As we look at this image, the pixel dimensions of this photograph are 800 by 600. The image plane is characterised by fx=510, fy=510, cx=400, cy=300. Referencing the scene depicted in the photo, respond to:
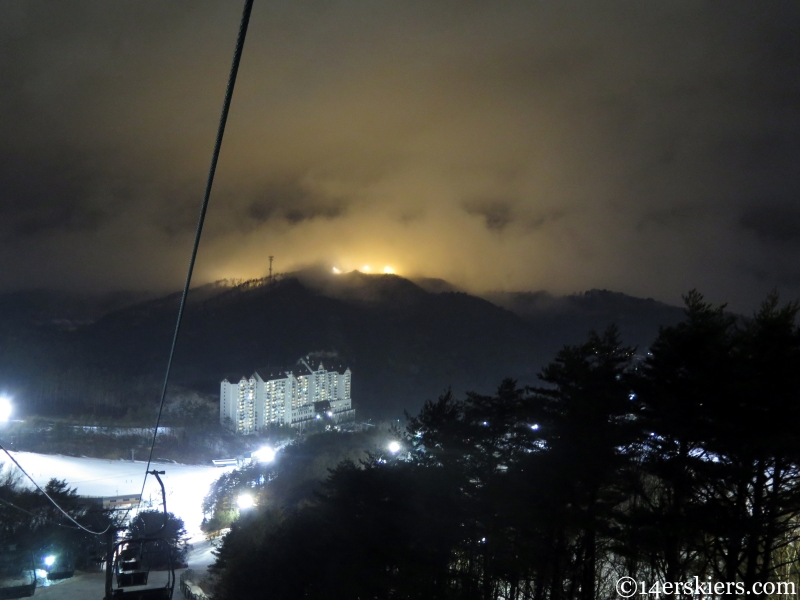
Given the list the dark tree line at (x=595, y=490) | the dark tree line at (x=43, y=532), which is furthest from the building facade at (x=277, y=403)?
the dark tree line at (x=595, y=490)

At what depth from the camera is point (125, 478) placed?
4459cm

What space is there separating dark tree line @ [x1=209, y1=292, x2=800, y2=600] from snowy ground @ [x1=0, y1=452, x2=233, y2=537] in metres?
27.2

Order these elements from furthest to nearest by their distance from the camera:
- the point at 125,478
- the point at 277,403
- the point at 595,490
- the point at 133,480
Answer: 1. the point at 277,403
2. the point at 125,478
3. the point at 133,480
4. the point at 595,490

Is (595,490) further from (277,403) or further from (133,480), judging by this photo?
(277,403)

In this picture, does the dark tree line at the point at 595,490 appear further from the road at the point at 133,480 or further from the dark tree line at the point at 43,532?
the road at the point at 133,480

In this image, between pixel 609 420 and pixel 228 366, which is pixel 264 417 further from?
pixel 609 420

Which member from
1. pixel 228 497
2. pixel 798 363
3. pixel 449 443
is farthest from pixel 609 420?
pixel 228 497

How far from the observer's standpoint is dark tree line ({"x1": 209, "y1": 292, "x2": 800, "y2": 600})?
6152 millimetres

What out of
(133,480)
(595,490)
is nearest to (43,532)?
(595,490)

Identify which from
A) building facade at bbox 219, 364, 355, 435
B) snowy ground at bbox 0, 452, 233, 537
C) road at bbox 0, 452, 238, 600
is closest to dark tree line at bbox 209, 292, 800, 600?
road at bbox 0, 452, 238, 600

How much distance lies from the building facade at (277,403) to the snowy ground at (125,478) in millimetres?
→ 10634

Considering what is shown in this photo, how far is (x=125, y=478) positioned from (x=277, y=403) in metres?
23.0

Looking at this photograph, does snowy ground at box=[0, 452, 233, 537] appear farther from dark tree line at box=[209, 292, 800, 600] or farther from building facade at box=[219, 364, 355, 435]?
dark tree line at box=[209, 292, 800, 600]

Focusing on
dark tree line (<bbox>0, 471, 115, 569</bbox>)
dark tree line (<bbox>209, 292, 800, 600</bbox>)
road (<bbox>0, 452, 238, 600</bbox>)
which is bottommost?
road (<bbox>0, 452, 238, 600</bbox>)
